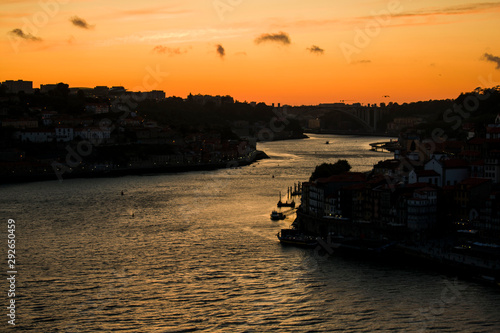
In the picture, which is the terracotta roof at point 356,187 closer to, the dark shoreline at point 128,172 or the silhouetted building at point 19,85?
the dark shoreline at point 128,172

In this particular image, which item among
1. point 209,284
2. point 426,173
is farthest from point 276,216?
point 209,284

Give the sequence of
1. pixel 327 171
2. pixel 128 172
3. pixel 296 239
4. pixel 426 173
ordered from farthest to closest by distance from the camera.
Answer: pixel 128 172
pixel 327 171
pixel 426 173
pixel 296 239

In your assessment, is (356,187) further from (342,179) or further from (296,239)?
(296,239)

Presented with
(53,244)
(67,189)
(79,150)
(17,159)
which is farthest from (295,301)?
(79,150)

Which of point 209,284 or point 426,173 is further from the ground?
point 426,173


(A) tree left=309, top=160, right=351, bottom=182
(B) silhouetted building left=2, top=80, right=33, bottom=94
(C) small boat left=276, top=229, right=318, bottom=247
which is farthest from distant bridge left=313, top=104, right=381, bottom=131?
(C) small boat left=276, top=229, right=318, bottom=247

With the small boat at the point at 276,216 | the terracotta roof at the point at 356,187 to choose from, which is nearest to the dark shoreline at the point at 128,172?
the small boat at the point at 276,216

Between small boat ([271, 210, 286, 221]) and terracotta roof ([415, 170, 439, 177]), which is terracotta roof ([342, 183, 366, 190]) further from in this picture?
small boat ([271, 210, 286, 221])
